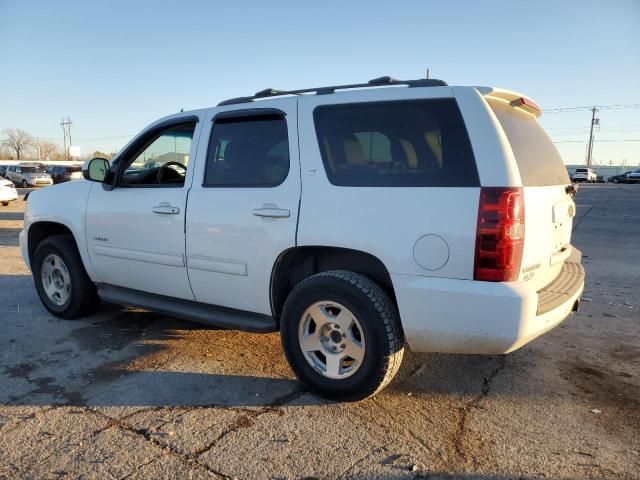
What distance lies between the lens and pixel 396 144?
3100 millimetres

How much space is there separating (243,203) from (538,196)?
1956 mm

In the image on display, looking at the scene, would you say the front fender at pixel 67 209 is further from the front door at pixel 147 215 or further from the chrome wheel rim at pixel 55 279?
the chrome wheel rim at pixel 55 279

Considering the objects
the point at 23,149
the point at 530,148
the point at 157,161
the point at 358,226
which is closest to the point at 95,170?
the point at 157,161

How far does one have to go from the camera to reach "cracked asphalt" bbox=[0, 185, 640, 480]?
8.36 ft

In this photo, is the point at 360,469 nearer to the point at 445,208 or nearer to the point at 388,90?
the point at 445,208

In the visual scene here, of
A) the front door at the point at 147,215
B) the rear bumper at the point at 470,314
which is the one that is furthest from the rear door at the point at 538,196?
the front door at the point at 147,215

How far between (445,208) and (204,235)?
1.84 meters

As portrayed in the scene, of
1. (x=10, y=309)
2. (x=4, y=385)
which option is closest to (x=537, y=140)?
(x=4, y=385)

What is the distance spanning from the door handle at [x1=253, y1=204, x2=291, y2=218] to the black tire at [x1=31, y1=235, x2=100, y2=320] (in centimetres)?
238

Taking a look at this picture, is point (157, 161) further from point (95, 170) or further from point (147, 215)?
point (147, 215)

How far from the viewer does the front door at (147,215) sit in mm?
3936

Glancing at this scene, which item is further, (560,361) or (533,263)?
(560,361)

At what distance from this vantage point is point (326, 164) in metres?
3.27

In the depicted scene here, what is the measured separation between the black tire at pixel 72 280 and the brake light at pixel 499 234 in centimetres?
383
